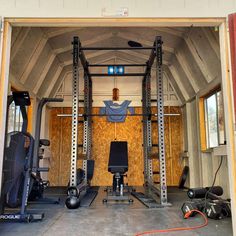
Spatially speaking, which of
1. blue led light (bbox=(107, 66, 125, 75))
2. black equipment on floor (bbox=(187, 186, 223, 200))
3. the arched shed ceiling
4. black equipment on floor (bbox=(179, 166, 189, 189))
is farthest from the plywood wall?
black equipment on floor (bbox=(187, 186, 223, 200))

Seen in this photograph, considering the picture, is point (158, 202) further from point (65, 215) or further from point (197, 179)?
point (197, 179)

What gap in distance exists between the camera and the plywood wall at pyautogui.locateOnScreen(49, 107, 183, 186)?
5760 millimetres

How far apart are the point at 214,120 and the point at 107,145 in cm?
256

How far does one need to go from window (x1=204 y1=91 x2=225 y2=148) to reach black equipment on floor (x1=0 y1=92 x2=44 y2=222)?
3.00 metres

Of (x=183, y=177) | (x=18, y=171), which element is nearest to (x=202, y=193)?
(x=183, y=177)

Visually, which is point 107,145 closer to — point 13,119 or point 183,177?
point 183,177

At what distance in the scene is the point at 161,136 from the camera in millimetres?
3455

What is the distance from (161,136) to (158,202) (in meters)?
0.93

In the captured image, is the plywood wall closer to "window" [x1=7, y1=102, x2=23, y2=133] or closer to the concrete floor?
"window" [x1=7, y1=102, x2=23, y2=133]

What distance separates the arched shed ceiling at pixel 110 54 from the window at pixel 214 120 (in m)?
0.30

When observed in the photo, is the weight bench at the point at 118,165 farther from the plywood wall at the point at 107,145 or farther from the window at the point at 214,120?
the window at the point at 214,120

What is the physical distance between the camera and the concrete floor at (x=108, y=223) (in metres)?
2.16

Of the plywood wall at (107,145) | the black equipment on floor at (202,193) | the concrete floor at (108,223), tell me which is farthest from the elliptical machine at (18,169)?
the plywood wall at (107,145)

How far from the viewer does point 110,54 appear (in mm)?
5648
